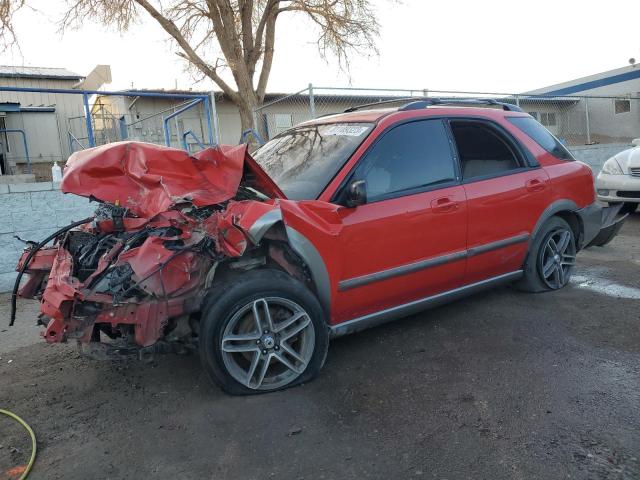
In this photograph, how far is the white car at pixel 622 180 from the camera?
7.84 meters

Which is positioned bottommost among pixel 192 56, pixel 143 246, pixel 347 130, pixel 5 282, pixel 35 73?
pixel 5 282

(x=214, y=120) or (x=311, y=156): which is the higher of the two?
(x=214, y=120)

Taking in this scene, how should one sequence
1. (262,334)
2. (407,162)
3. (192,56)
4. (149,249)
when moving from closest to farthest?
(149,249) → (262,334) → (407,162) → (192,56)

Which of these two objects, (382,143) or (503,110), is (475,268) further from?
(503,110)

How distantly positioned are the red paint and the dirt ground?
0.48m

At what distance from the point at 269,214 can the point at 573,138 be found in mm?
14374

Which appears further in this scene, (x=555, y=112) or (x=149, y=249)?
(x=555, y=112)

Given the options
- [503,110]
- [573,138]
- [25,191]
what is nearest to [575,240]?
[503,110]

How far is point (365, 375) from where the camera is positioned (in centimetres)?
329

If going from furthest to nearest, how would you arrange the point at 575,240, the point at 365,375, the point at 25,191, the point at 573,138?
the point at 573,138 < the point at 25,191 < the point at 575,240 < the point at 365,375

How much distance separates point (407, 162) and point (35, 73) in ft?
67.4

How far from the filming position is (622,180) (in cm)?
794

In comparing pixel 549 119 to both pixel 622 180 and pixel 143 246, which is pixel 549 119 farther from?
pixel 143 246

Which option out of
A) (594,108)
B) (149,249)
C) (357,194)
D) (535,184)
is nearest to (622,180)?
(535,184)
